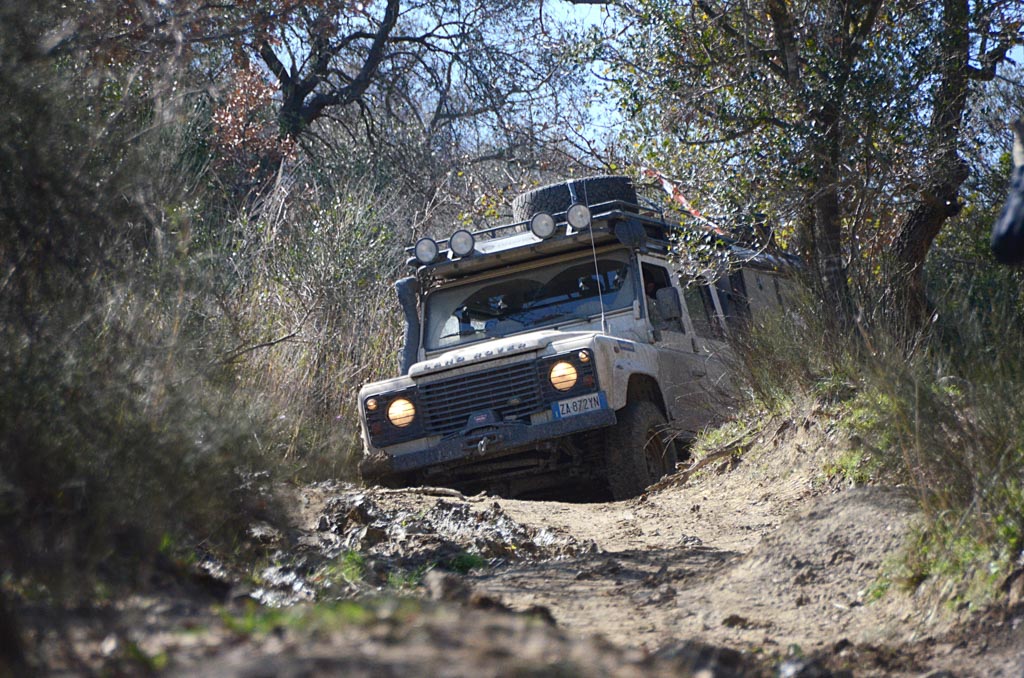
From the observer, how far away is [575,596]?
209 inches

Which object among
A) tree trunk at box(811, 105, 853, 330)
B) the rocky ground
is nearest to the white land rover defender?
the rocky ground

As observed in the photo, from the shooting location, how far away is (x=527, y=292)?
9430 mm

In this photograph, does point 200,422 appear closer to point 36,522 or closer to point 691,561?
point 36,522

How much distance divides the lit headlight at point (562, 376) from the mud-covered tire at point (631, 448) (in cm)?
48

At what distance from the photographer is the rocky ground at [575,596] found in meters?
2.44

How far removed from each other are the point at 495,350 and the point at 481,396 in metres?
0.37

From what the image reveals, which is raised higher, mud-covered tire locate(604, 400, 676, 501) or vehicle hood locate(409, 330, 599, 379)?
vehicle hood locate(409, 330, 599, 379)

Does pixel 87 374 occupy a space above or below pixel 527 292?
below

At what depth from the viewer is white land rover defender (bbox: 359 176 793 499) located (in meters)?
8.41

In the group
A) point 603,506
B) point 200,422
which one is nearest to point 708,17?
point 603,506

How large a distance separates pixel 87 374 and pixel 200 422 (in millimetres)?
683

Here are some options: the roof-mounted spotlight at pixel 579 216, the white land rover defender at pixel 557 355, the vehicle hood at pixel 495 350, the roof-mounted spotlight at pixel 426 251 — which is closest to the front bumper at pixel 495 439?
the white land rover defender at pixel 557 355

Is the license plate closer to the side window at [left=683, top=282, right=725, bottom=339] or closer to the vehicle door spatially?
the vehicle door

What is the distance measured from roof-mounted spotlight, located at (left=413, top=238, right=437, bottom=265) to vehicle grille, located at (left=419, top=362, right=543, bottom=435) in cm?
119
